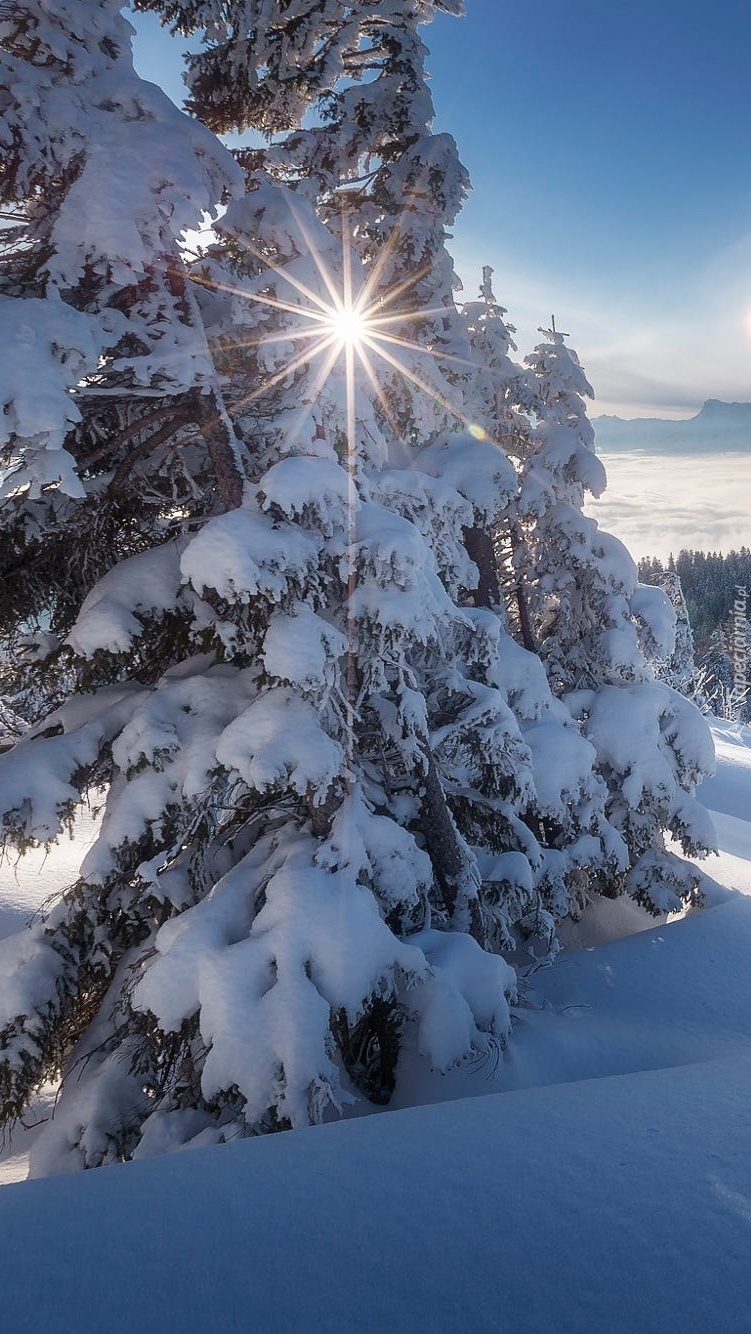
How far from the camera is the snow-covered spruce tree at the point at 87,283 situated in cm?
342

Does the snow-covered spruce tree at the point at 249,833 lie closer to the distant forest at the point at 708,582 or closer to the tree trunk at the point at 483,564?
the tree trunk at the point at 483,564

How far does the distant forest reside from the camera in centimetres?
8406

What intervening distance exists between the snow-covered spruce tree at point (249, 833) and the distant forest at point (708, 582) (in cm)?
7604

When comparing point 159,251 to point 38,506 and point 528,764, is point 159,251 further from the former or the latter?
point 528,764

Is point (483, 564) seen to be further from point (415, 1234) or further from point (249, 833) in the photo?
point (415, 1234)

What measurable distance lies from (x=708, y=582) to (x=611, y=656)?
348ft

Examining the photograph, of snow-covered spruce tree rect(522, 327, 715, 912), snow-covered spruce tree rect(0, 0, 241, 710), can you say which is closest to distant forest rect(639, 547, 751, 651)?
snow-covered spruce tree rect(522, 327, 715, 912)

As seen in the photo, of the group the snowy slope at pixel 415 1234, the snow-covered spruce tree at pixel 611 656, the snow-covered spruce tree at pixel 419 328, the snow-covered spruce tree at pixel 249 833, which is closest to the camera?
the snowy slope at pixel 415 1234

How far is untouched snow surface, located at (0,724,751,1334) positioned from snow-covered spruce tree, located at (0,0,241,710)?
3.20m

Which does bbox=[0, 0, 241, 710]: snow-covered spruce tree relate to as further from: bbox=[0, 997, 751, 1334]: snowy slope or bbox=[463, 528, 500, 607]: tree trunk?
bbox=[463, 528, 500, 607]: tree trunk

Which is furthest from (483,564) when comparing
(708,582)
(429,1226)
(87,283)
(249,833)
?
(708,582)

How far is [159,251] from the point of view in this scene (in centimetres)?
397

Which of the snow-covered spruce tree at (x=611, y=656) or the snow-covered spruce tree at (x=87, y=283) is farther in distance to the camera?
the snow-covered spruce tree at (x=611, y=656)

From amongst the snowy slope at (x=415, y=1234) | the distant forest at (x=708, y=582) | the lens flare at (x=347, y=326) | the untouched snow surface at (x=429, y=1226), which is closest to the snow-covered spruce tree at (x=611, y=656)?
the lens flare at (x=347, y=326)
